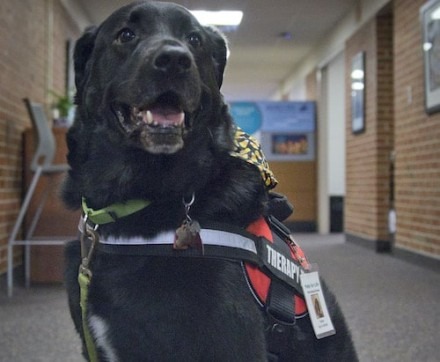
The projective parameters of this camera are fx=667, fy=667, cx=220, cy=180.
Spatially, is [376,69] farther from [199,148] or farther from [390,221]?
[199,148]

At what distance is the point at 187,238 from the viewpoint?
1.28 metres

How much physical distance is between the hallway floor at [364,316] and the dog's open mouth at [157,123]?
60.5 inches

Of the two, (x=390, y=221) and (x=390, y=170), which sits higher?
(x=390, y=170)

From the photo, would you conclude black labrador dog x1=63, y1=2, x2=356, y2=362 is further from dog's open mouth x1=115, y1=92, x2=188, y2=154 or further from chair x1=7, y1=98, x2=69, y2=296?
chair x1=7, y1=98, x2=69, y2=296

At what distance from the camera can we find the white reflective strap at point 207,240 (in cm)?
131

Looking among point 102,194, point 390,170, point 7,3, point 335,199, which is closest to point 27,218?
point 7,3

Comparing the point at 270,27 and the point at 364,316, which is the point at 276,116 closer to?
the point at 270,27

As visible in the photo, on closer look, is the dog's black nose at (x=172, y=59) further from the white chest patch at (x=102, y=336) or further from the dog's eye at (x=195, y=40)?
the white chest patch at (x=102, y=336)

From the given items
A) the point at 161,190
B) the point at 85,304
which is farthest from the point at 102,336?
the point at 161,190

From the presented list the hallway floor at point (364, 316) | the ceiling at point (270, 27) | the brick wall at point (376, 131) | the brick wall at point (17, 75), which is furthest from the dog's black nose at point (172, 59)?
the brick wall at point (376, 131)

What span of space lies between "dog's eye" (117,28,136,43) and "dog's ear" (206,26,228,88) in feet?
0.73

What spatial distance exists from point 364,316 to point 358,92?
441cm

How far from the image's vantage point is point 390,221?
6.66 meters

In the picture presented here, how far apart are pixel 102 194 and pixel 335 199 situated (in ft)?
28.0
